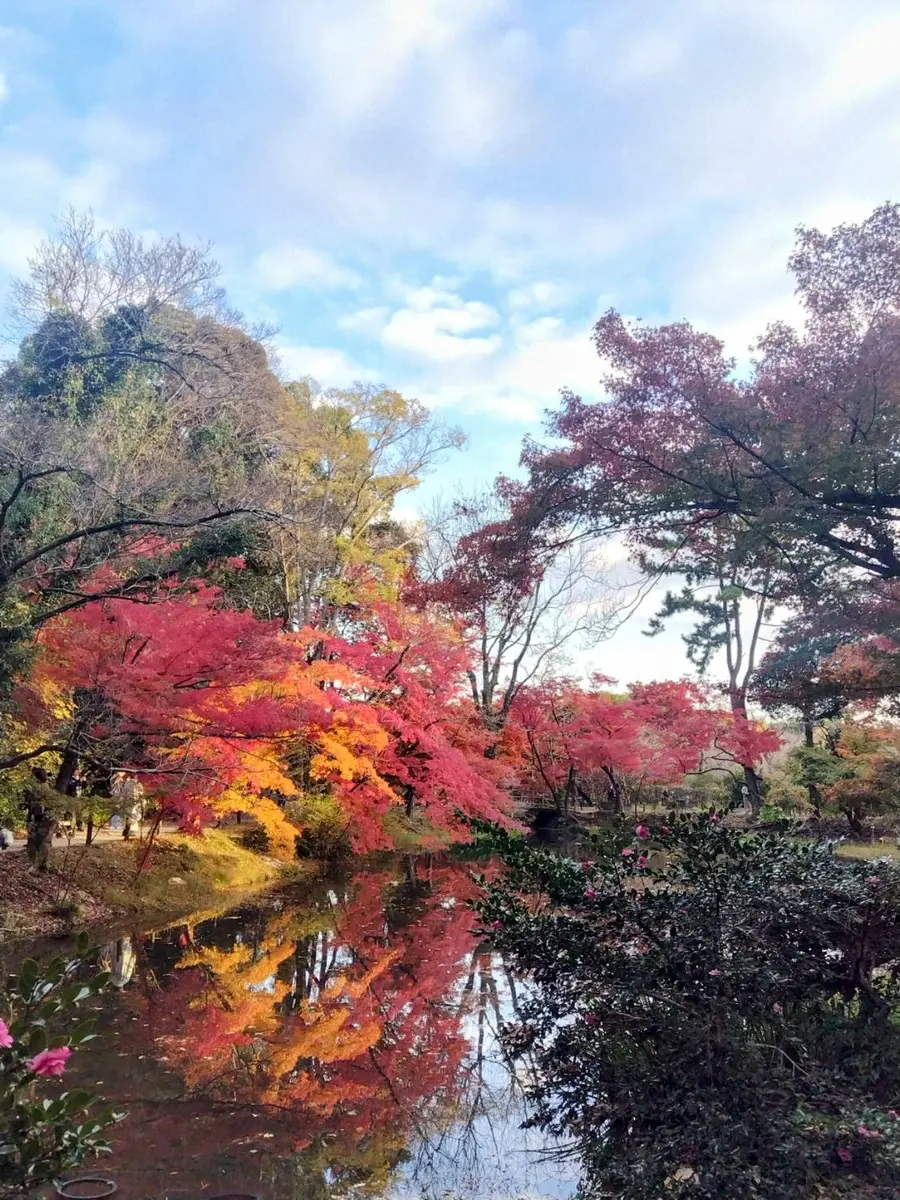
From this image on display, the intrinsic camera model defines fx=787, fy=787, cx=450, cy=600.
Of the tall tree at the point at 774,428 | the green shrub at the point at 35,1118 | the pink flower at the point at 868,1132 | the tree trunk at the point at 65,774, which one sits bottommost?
the pink flower at the point at 868,1132

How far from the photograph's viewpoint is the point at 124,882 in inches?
414

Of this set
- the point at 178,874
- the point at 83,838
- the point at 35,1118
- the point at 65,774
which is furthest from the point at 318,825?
the point at 35,1118

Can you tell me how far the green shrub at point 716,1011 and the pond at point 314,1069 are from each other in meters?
0.67

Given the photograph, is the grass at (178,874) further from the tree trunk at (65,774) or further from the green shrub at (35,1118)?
the green shrub at (35,1118)

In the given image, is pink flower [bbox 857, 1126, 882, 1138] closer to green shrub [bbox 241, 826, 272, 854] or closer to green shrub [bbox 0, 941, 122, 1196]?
green shrub [bbox 0, 941, 122, 1196]

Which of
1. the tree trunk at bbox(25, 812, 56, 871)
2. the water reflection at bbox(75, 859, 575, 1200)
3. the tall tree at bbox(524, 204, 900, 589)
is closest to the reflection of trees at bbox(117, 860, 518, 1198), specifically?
the water reflection at bbox(75, 859, 575, 1200)

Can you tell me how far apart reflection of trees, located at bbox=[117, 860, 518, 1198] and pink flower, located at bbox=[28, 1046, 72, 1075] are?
7.26ft

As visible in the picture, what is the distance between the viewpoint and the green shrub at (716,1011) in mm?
2682

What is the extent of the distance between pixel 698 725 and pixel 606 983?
1511cm

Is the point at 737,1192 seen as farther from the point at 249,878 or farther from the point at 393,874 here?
the point at 393,874

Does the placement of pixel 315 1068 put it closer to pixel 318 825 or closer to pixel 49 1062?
pixel 49 1062

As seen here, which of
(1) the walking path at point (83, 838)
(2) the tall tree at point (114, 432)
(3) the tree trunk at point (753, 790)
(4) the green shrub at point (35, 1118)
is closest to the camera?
(4) the green shrub at point (35, 1118)

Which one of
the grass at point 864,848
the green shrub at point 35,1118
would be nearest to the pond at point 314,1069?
the green shrub at point 35,1118

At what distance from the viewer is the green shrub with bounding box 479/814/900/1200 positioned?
8.80 feet
